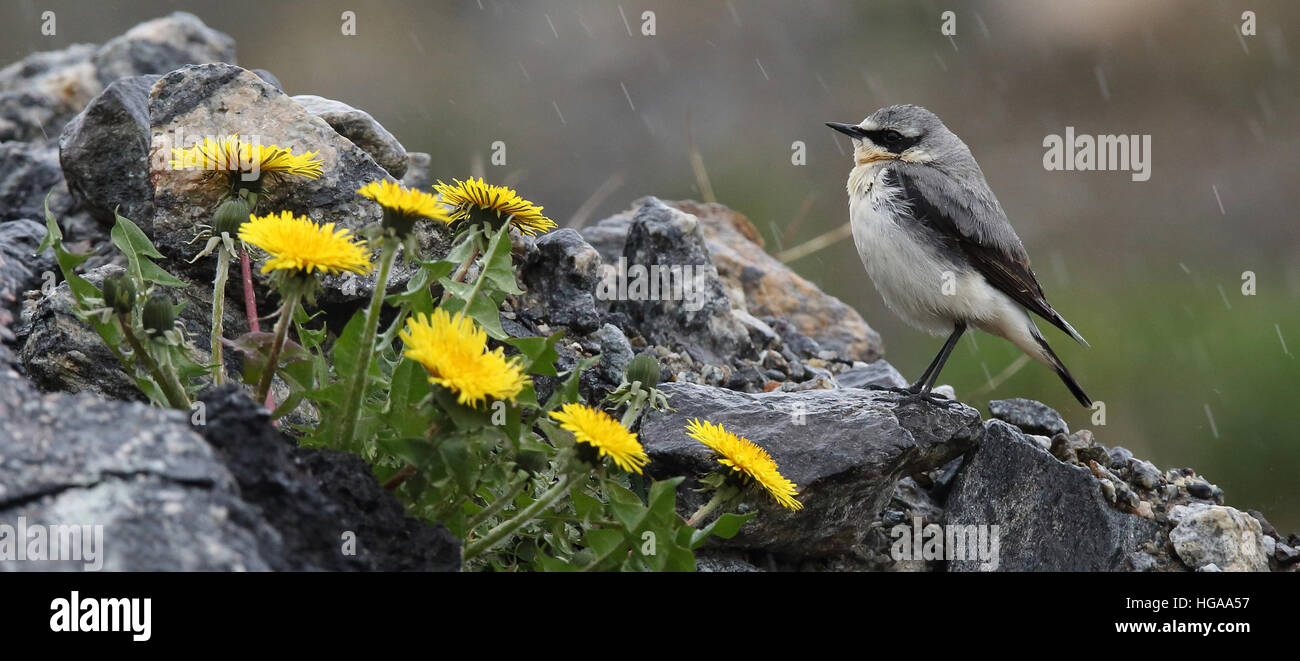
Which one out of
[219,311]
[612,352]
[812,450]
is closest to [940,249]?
[812,450]

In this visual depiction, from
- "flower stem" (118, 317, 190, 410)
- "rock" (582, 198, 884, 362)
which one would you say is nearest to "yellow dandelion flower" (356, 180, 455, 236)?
"flower stem" (118, 317, 190, 410)

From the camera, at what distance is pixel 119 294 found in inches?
129

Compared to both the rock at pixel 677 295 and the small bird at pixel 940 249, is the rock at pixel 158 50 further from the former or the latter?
the small bird at pixel 940 249

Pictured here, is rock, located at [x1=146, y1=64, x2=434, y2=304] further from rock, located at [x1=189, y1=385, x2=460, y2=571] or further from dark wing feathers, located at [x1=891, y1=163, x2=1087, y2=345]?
dark wing feathers, located at [x1=891, y1=163, x2=1087, y2=345]

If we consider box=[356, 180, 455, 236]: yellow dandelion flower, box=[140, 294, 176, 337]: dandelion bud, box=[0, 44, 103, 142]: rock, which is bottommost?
box=[140, 294, 176, 337]: dandelion bud

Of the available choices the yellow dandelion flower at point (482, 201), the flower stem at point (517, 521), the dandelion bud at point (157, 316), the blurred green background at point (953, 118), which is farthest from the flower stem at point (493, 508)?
the blurred green background at point (953, 118)

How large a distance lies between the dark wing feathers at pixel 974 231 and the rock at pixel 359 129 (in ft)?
8.50

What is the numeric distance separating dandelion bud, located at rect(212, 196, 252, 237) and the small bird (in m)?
3.28

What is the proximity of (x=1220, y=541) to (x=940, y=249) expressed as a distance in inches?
73.7

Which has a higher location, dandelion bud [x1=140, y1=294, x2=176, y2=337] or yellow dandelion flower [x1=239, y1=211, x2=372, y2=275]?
yellow dandelion flower [x1=239, y1=211, x2=372, y2=275]

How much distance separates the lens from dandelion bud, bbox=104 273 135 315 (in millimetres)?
3262

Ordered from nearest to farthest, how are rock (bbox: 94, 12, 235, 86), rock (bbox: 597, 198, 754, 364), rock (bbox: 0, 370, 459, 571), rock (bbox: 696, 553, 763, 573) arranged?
rock (bbox: 0, 370, 459, 571)
rock (bbox: 696, 553, 763, 573)
rock (bbox: 597, 198, 754, 364)
rock (bbox: 94, 12, 235, 86)
